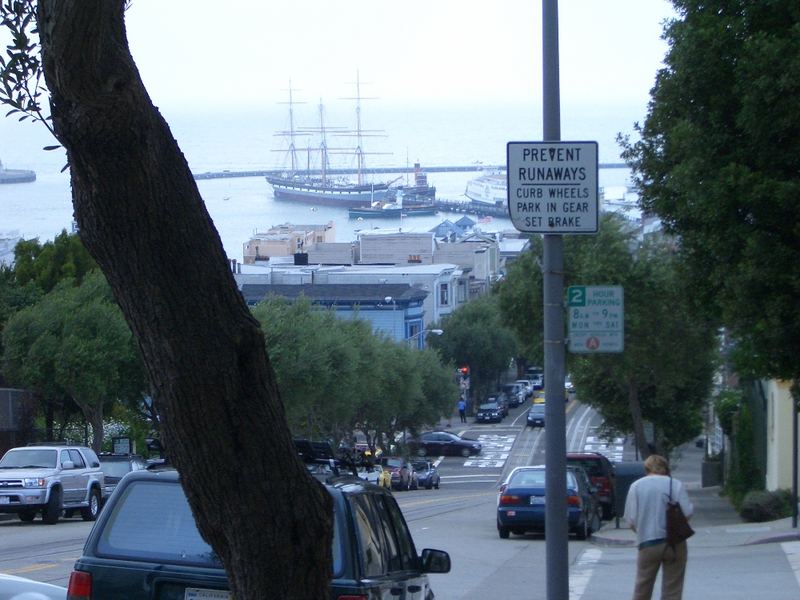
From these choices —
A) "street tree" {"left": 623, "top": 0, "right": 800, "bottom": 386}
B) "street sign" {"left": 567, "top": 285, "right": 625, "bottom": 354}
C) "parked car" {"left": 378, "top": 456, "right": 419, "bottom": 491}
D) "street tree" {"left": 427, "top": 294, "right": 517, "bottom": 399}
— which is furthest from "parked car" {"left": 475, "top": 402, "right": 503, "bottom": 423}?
"street sign" {"left": 567, "top": 285, "right": 625, "bottom": 354}

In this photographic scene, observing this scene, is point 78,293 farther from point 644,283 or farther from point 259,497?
point 259,497

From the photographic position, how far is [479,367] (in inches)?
3337

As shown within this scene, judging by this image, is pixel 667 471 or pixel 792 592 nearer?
pixel 667 471

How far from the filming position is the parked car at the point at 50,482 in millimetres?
25594

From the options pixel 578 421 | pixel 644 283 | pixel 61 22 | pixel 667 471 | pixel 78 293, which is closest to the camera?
pixel 61 22

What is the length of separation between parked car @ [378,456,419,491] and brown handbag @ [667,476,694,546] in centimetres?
3698

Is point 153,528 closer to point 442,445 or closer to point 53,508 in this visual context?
point 53,508

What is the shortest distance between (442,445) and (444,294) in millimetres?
26485

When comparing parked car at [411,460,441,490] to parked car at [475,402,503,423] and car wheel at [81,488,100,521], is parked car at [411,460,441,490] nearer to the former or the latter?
car wheel at [81,488,100,521]

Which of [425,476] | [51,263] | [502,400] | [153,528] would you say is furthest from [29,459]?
[502,400]

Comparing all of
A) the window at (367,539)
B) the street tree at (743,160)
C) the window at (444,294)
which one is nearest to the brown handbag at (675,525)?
the street tree at (743,160)

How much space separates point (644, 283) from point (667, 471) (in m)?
18.2

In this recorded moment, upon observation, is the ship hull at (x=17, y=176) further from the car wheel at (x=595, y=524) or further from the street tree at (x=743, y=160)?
the street tree at (x=743, y=160)

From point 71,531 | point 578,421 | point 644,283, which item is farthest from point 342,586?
point 578,421
